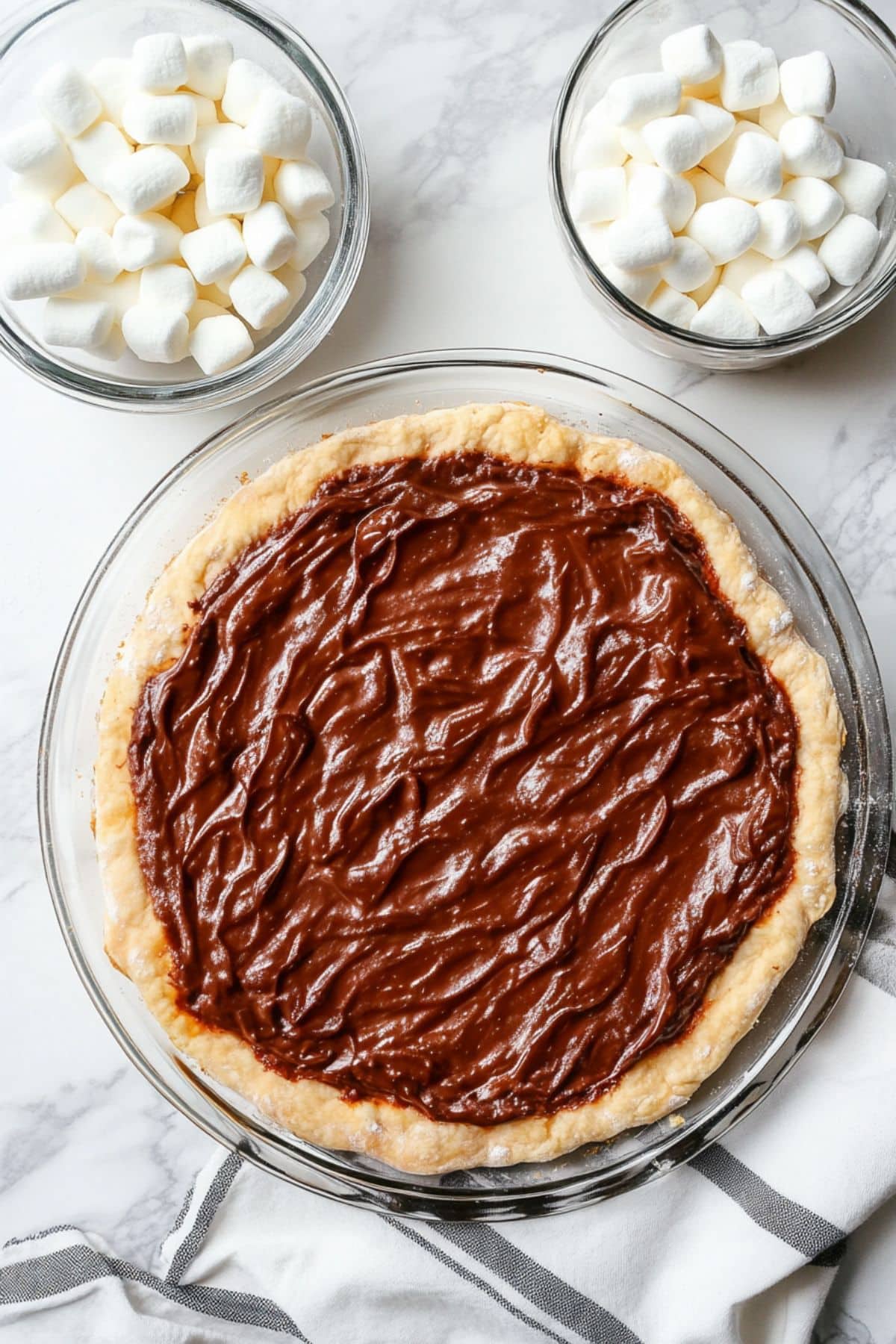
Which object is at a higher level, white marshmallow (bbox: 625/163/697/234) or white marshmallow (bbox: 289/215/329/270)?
white marshmallow (bbox: 625/163/697/234)

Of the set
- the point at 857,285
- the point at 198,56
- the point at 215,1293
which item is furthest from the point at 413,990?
the point at 198,56

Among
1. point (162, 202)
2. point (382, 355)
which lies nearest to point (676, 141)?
point (382, 355)

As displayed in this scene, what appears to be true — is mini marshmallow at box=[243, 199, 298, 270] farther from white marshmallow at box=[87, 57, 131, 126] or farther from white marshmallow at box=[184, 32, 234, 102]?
white marshmallow at box=[87, 57, 131, 126]

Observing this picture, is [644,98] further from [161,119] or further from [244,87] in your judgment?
[161,119]

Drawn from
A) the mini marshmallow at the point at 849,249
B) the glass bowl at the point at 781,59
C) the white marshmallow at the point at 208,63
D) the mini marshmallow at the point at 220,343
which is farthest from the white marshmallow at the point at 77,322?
the mini marshmallow at the point at 849,249

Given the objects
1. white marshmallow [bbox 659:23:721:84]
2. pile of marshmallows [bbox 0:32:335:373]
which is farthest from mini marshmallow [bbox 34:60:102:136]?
white marshmallow [bbox 659:23:721:84]

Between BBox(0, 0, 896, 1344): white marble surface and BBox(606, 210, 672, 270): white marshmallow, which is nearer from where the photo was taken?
BBox(606, 210, 672, 270): white marshmallow
